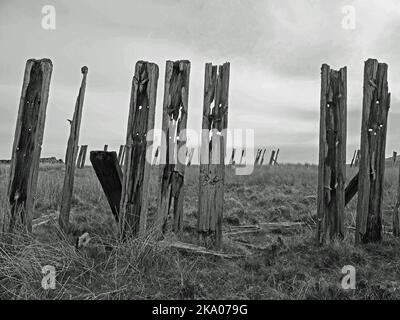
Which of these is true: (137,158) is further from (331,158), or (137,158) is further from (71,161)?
(331,158)

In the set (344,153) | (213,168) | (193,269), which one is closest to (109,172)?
(213,168)

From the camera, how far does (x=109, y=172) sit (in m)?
3.65

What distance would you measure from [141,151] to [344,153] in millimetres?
2159

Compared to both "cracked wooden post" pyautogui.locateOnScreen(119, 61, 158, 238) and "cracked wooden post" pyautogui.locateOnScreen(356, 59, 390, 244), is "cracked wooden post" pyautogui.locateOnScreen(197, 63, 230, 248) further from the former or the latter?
"cracked wooden post" pyautogui.locateOnScreen(356, 59, 390, 244)

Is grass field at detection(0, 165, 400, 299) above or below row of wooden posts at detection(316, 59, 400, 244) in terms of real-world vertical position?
below

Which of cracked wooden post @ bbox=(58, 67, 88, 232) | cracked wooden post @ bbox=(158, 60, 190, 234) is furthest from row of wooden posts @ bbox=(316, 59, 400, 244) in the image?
cracked wooden post @ bbox=(58, 67, 88, 232)

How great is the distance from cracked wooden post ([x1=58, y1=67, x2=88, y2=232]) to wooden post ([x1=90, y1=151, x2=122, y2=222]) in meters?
0.28

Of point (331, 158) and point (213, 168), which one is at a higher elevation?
point (331, 158)

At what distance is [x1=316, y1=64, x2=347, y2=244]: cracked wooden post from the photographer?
380 cm

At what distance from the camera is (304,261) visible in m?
3.43

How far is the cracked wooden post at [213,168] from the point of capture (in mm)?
3619

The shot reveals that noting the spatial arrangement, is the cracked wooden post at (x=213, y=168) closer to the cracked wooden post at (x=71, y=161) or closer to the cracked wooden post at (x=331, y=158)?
the cracked wooden post at (x=331, y=158)

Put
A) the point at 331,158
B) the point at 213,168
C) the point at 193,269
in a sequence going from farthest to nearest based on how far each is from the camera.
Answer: the point at 331,158 < the point at 213,168 < the point at 193,269
